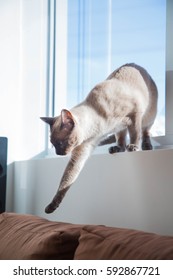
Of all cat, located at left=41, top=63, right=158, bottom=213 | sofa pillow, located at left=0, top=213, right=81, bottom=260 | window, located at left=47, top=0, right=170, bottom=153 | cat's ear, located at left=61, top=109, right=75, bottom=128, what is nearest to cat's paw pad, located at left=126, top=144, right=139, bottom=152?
cat, located at left=41, top=63, right=158, bottom=213

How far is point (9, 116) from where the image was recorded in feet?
8.52

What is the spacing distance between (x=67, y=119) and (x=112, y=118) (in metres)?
0.17

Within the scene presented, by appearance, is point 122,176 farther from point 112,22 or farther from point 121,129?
point 112,22

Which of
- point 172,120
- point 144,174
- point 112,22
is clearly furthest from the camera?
point 112,22

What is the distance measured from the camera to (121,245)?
1.19m

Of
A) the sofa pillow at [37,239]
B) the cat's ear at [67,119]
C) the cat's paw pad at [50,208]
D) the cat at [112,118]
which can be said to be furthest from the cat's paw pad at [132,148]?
the cat's paw pad at [50,208]

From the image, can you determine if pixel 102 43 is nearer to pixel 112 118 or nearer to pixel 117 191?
pixel 112 118

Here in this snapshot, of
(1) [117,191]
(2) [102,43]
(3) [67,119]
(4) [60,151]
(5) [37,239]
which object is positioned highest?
(2) [102,43]

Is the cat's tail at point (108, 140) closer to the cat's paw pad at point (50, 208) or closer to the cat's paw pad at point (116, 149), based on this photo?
the cat's paw pad at point (116, 149)

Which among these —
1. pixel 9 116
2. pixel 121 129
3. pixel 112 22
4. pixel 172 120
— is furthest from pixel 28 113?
pixel 172 120

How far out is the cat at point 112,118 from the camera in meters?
1.78

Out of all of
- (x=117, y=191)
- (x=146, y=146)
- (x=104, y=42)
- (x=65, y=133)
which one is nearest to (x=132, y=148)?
(x=146, y=146)

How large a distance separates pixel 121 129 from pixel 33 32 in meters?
1.03

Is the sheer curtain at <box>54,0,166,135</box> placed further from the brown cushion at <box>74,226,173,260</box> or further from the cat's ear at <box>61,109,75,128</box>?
the brown cushion at <box>74,226,173,260</box>
